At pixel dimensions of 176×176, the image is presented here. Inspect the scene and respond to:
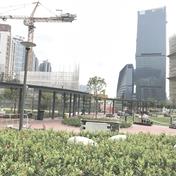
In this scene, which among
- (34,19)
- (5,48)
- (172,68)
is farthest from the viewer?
(172,68)

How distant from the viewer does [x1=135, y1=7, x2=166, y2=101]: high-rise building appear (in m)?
167

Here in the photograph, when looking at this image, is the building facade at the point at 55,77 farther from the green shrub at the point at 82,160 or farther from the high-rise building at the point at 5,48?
the green shrub at the point at 82,160

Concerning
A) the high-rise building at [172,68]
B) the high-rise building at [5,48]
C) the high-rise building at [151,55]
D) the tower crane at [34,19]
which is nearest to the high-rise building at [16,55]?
the high-rise building at [5,48]

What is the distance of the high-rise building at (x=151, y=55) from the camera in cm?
16662

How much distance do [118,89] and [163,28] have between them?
3925 cm

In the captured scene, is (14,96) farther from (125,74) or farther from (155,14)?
(155,14)

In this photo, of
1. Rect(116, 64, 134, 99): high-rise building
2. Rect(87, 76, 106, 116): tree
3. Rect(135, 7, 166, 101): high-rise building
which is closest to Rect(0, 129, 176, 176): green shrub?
Rect(87, 76, 106, 116): tree

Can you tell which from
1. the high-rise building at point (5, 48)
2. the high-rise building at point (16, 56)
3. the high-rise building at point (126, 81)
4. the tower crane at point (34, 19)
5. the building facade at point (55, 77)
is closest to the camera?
the tower crane at point (34, 19)

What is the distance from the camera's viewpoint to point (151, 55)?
177125 millimetres

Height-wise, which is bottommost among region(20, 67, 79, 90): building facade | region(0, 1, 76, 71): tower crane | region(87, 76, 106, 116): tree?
region(87, 76, 106, 116): tree

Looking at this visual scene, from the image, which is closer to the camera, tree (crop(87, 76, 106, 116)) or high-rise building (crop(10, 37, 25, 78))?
tree (crop(87, 76, 106, 116))

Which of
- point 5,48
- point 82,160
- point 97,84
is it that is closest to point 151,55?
point 5,48

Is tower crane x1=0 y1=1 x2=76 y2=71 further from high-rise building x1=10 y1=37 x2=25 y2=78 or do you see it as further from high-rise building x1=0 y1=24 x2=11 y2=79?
high-rise building x1=10 y1=37 x2=25 y2=78

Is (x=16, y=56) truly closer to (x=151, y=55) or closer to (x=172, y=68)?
(x=151, y=55)
